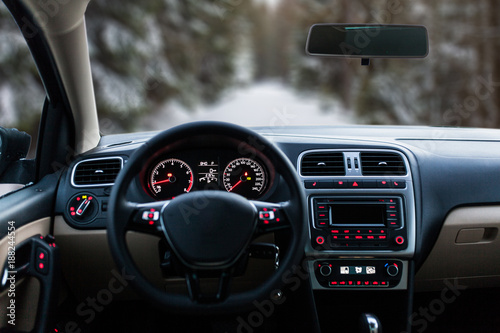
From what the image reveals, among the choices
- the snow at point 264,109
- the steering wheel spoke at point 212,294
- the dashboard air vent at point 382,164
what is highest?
the dashboard air vent at point 382,164

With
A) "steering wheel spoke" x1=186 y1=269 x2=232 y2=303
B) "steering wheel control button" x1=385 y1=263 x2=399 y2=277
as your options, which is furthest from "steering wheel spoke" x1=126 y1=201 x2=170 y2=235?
"steering wheel control button" x1=385 y1=263 x2=399 y2=277

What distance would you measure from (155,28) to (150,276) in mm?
11048

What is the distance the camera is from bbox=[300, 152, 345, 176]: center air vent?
256 centimetres

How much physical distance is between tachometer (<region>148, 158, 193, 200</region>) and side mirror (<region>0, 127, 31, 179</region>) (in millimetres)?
808

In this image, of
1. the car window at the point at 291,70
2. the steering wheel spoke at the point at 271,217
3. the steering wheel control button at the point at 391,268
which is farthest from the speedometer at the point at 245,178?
the car window at the point at 291,70

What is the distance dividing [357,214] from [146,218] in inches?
44.7

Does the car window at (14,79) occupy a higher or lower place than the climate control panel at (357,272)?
higher

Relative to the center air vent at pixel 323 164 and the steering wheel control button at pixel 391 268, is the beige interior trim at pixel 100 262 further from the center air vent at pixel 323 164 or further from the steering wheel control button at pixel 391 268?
the steering wheel control button at pixel 391 268

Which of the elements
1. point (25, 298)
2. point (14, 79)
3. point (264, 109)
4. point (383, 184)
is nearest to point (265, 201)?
point (383, 184)

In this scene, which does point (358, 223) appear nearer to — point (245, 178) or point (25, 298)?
point (245, 178)

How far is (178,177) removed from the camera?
2361 mm

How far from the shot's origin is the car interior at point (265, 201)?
2.25 meters

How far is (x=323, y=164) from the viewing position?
2.57 m

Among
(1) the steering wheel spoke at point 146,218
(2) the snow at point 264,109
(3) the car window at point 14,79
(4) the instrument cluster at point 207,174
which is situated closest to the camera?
(1) the steering wheel spoke at point 146,218
